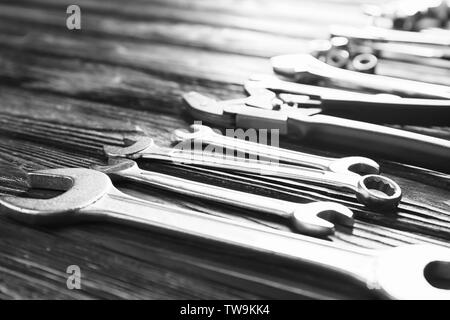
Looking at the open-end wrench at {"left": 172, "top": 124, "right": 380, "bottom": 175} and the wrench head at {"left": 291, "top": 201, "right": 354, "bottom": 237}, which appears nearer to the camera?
the wrench head at {"left": 291, "top": 201, "right": 354, "bottom": 237}

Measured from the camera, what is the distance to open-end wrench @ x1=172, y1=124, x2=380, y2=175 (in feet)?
2.23

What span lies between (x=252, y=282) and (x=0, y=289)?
259 millimetres

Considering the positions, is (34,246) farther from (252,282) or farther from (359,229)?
(359,229)

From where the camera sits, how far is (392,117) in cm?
79

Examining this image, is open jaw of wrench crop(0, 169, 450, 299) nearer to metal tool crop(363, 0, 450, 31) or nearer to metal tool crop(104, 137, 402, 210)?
metal tool crop(104, 137, 402, 210)

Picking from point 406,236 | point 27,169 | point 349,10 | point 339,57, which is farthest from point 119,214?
point 349,10

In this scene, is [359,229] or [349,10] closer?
[359,229]

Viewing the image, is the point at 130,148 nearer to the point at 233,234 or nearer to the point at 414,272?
the point at 233,234

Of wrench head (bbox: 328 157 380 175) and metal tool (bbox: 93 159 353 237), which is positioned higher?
wrench head (bbox: 328 157 380 175)

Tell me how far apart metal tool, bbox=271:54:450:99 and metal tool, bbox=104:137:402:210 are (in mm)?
265

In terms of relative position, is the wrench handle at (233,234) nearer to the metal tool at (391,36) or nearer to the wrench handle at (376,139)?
the wrench handle at (376,139)

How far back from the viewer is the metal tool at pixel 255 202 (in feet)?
1.87

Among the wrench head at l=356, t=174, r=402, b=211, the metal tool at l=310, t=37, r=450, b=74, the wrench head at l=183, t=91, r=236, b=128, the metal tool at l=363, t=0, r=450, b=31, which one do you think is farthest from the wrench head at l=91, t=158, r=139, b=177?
the metal tool at l=363, t=0, r=450, b=31

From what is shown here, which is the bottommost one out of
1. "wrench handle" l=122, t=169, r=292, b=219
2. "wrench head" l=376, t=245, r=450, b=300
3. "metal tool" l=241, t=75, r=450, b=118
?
"wrench head" l=376, t=245, r=450, b=300
